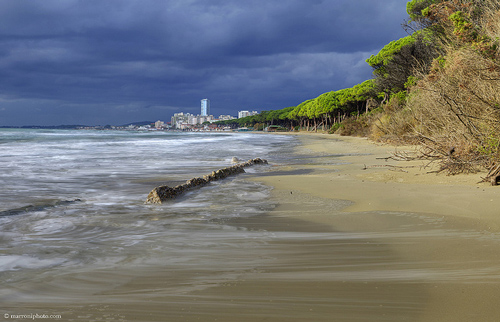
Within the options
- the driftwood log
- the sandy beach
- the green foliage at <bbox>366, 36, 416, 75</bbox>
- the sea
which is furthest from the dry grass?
the green foliage at <bbox>366, 36, 416, 75</bbox>

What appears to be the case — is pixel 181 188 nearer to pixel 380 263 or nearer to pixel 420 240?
pixel 420 240

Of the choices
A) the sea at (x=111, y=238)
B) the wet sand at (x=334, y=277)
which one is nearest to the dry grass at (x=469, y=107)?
the wet sand at (x=334, y=277)

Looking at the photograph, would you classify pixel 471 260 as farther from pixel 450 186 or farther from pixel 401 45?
pixel 401 45

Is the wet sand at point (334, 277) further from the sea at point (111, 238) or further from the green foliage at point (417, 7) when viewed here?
the green foliage at point (417, 7)

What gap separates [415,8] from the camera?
28.4 metres

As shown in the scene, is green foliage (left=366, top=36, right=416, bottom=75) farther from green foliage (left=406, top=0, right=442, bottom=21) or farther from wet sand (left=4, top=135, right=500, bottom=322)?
wet sand (left=4, top=135, right=500, bottom=322)

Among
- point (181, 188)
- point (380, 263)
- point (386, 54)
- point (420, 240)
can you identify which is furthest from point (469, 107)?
point (386, 54)

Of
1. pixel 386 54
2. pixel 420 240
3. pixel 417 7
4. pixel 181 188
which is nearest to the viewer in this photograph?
pixel 420 240

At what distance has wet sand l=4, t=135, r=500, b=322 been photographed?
2.28 m

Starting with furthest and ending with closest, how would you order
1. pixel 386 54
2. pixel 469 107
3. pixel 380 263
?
pixel 386 54, pixel 469 107, pixel 380 263

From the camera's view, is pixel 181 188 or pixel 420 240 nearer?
pixel 420 240

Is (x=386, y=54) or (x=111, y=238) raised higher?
(x=386, y=54)

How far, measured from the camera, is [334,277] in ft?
9.23

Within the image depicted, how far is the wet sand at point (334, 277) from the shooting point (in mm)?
Result: 2275
